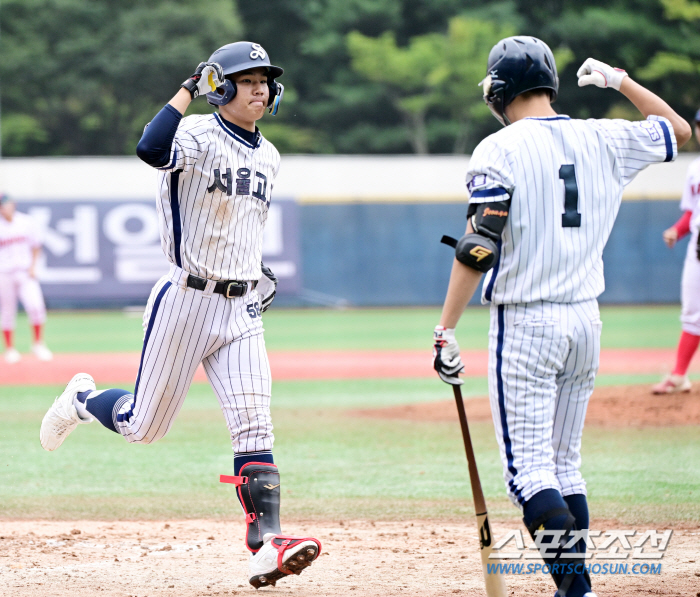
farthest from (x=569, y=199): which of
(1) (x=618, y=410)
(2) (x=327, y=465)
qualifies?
(1) (x=618, y=410)

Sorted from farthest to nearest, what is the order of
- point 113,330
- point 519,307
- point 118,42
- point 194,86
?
1. point 118,42
2. point 113,330
3. point 194,86
4. point 519,307

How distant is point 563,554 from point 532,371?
59 centimetres

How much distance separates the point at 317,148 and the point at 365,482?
119ft

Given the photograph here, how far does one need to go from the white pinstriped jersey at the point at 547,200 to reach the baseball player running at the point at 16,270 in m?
10.4

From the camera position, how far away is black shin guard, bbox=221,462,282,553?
3896mm

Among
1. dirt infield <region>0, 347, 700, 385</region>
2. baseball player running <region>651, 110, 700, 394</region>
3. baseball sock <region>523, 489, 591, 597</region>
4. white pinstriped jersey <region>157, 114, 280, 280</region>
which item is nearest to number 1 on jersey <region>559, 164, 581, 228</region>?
baseball sock <region>523, 489, 591, 597</region>

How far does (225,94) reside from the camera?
399 centimetres

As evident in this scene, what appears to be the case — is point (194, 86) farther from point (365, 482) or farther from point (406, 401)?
point (406, 401)

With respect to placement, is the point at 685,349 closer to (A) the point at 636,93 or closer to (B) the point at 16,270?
(A) the point at 636,93

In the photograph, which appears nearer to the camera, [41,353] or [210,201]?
[210,201]

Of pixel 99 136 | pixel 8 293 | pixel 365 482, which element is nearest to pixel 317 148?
pixel 99 136

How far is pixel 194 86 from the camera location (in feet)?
12.7

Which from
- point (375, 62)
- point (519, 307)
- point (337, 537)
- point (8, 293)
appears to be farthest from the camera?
point (375, 62)

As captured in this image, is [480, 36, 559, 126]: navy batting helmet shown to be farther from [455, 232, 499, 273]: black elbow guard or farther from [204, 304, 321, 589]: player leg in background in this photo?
[204, 304, 321, 589]: player leg in background
